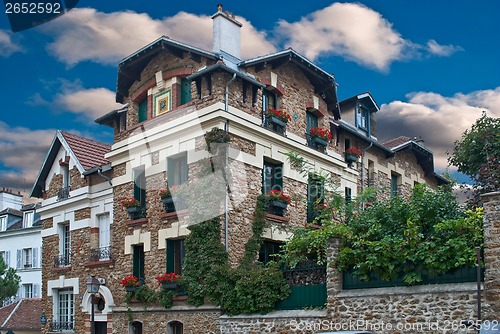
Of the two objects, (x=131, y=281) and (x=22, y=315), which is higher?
(x=131, y=281)

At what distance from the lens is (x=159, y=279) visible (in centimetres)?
1806

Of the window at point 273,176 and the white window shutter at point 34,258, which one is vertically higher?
the window at point 273,176

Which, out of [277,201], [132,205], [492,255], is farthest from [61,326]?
[492,255]

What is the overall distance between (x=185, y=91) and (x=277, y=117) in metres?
2.84

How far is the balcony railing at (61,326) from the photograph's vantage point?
2247 cm

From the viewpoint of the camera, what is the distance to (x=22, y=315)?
2753 cm

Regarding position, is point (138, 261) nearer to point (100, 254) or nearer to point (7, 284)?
point (100, 254)

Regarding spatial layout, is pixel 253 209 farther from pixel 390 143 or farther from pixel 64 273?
pixel 390 143

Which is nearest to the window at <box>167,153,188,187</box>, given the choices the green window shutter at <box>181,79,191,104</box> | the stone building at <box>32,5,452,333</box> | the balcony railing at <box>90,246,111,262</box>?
the stone building at <box>32,5,452,333</box>

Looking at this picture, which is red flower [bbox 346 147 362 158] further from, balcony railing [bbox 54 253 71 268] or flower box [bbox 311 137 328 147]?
balcony railing [bbox 54 253 71 268]

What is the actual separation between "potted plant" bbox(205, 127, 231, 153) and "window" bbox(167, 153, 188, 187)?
146 centimetres

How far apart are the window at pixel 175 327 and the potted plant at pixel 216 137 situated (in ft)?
15.9

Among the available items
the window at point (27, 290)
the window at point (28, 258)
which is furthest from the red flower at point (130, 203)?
the window at point (27, 290)

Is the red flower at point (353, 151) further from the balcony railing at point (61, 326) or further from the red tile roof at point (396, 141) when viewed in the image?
the balcony railing at point (61, 326)
